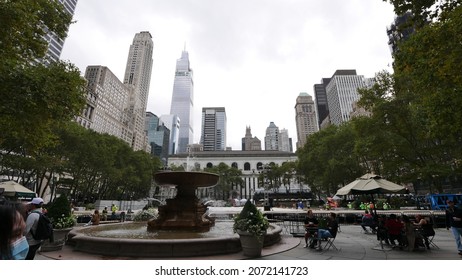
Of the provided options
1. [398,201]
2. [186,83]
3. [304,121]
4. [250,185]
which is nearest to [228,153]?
[250,185]

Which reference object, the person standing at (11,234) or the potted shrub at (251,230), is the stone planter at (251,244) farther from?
the person standing at (11,234)

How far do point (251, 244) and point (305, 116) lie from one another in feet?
557

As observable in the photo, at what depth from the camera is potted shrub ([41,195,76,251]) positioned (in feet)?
21.8

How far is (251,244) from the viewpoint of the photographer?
19.3 ft

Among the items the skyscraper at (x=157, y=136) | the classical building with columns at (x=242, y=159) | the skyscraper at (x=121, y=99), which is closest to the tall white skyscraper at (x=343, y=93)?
the classical building with columns at (x=242, y=159)

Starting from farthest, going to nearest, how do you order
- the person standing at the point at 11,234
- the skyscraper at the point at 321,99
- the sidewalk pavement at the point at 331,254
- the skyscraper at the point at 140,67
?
the skyscraper at the point at 321,99 → the skyscraper at the point at 140,67 → the sidewalk pavement at the point at 331,254 → the person standing at the point at 11,234

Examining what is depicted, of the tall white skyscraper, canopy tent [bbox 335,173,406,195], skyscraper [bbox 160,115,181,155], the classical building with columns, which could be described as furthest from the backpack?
skyscraper [bbox 160,115,181,155]

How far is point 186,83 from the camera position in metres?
186

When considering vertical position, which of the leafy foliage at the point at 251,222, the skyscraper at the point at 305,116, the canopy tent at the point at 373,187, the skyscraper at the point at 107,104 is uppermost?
the skyscraper at the point at 305,116

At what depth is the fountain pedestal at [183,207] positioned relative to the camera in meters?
9.21

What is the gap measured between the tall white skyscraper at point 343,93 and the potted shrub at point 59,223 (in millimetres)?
121341

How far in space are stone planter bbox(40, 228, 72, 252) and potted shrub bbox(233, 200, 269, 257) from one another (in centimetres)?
525

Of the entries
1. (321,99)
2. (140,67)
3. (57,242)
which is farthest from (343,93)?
(57,242)

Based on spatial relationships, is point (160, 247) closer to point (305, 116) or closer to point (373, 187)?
point (373, 187)
